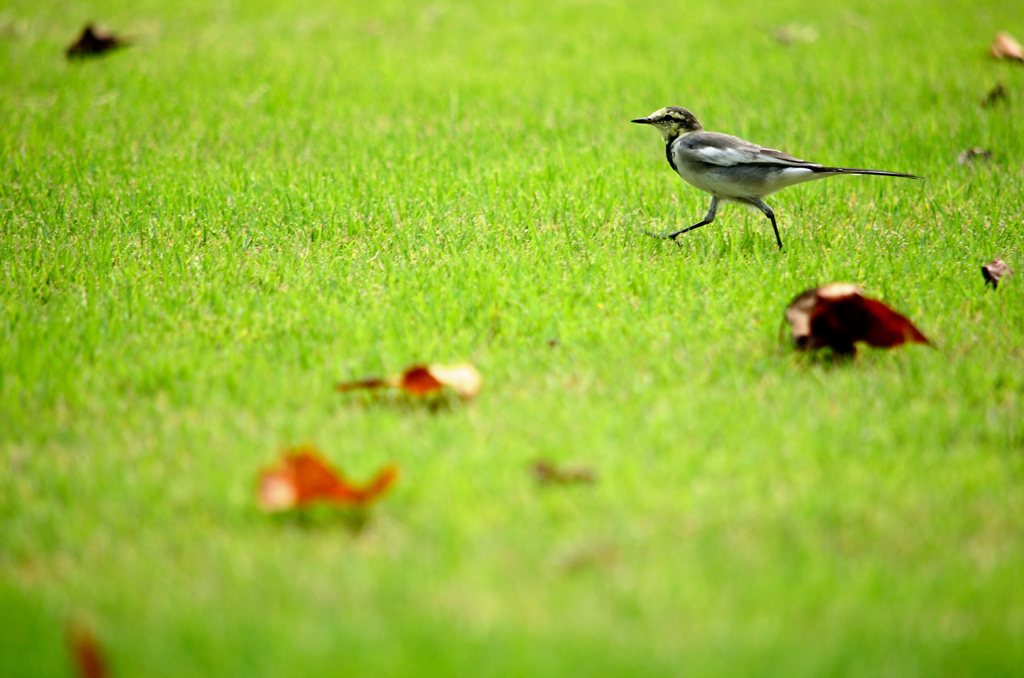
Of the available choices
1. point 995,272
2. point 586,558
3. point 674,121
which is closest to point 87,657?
point 586,558

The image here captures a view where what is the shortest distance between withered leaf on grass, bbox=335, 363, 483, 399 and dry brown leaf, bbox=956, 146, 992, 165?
14.6 feet

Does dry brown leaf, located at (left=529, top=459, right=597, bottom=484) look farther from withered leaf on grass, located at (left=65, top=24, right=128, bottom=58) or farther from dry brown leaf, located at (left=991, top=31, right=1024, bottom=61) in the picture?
withered leaf on grass, located at (left=65, top=24, right=128, bottom=58)

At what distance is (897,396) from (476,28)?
301 inches

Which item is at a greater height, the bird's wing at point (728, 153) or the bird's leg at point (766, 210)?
the bird's wing at point (728, 153)

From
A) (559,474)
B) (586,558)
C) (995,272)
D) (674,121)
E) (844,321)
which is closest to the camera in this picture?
(586,558)

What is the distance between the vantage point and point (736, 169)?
4.84m

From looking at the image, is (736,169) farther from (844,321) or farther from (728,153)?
(844,321)

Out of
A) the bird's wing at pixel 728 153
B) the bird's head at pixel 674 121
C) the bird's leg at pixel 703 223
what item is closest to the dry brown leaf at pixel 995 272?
the bird's wing at pixel 728 153

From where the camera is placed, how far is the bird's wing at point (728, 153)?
15.8 feet

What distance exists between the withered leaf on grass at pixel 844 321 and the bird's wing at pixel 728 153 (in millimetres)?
1480

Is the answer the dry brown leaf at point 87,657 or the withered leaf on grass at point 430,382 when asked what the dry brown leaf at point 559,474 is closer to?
the withered leaf on grass at point 430,382

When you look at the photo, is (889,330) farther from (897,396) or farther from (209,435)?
(209,435)

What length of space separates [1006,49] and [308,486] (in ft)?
26.8

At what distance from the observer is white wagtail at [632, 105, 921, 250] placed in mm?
4828
